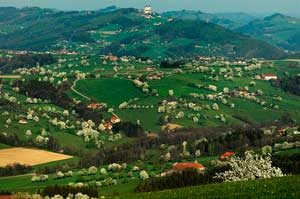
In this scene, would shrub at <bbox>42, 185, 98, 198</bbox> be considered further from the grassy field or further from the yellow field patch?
the yellow field patch

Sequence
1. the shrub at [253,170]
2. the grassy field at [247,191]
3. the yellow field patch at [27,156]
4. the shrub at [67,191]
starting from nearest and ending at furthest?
the grassy field at [247,191]
the shrub at [253,170]
the shrub at [67,191]
the yellow field patch at [27,156]

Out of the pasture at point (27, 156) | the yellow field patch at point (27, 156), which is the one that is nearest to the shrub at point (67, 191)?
the yellow field patch at point (27, 156)

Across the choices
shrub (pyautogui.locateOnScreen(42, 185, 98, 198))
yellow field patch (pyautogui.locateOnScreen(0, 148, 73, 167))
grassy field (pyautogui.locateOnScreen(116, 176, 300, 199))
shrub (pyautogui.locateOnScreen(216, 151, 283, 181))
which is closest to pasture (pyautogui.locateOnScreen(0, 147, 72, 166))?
yellow field patch (pyautogui.locateOnScreen(0, 148, 73, 167))

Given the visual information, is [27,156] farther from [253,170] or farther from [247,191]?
[247,191]

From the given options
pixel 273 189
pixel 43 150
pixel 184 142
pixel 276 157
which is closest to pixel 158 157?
pixel 184 142

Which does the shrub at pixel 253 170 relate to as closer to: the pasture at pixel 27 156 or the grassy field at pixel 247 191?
the grassy field at pixel 247 191

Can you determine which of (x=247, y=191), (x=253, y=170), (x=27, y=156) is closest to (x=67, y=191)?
(x=253, y=170)

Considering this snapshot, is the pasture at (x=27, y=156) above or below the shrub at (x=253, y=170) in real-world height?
below
